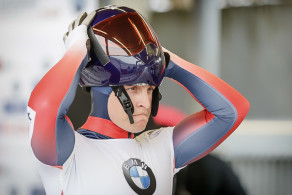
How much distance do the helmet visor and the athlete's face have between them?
14 cm

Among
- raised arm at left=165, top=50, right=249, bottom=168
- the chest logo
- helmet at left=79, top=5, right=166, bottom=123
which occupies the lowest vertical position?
the chest logo

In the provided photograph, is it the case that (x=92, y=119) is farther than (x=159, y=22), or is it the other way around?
(x=159, y=22)

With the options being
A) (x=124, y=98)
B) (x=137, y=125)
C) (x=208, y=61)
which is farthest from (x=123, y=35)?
(x=208, y=61)

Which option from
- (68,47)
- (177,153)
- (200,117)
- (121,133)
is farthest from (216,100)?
(68,47)

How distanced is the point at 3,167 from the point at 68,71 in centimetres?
183

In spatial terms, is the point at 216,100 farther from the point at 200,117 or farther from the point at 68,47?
the point at 68,47

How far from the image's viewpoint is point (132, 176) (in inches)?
58.9

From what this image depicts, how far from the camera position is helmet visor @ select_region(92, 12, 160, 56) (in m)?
1.41

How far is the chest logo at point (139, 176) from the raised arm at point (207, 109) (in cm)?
18

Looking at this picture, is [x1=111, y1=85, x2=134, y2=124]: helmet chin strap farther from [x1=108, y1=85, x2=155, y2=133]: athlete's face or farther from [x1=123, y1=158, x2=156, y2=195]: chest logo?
[x1=123, y1=158, x2=156, y2=195]: chest logo

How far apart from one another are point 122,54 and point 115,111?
8.6 inches

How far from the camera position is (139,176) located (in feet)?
4.94

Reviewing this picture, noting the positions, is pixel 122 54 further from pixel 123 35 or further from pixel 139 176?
pixel 139 176

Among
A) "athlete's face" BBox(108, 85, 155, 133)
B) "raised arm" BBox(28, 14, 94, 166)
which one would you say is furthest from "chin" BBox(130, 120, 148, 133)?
"raised arm" BBox(28, 14, 94, 166)
